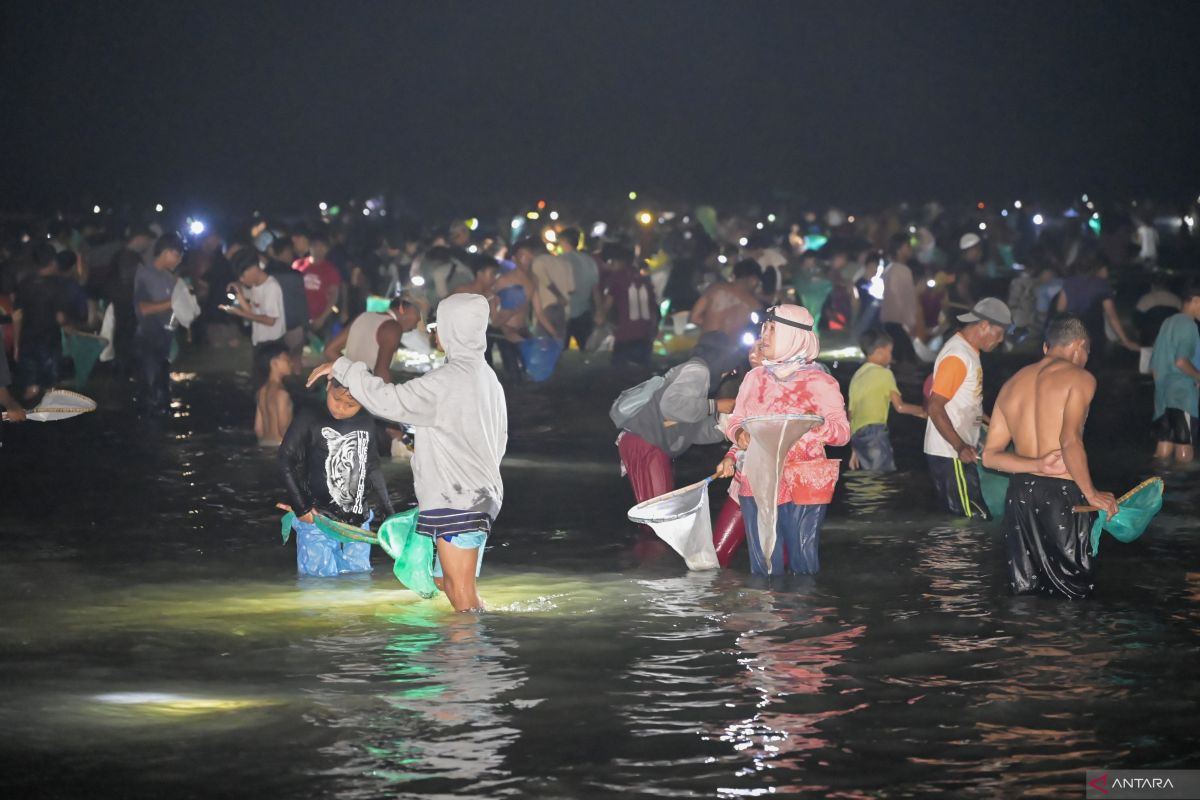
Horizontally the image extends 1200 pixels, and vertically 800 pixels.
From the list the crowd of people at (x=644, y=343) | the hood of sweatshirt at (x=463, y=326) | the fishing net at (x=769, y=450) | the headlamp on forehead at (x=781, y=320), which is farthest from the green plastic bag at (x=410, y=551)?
the headlamp on forehead at (x=781, y=320)

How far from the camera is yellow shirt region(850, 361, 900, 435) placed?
1401 cm

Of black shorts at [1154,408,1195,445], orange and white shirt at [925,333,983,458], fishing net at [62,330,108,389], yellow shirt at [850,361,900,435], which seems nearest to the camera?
orange and white shirt at [925,333,983,458]

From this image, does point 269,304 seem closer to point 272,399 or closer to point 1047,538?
point 272,399

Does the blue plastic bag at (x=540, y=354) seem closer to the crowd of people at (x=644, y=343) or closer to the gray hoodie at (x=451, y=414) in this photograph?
the crowd of people at (x=644, y=343)

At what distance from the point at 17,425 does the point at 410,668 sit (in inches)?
416

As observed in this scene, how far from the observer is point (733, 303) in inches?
667

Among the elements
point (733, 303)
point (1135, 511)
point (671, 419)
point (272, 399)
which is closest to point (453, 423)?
point (671, 419)

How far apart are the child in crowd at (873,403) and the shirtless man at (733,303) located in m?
2.37

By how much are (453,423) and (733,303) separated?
8.80 meters

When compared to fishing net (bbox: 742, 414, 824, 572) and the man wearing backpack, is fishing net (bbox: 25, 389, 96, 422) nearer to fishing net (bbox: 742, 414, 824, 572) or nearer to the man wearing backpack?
the man wearing backpack

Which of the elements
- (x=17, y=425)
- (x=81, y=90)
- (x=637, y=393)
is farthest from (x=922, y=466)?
(x=81, y=90)

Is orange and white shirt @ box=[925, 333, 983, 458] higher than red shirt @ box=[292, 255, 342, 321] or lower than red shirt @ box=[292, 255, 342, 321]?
lower

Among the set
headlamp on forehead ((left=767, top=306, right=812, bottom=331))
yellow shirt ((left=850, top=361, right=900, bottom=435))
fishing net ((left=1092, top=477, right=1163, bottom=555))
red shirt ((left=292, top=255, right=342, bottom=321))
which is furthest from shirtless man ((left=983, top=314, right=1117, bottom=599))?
red shirt ((left=292, top=255, right=342, bottom=321))

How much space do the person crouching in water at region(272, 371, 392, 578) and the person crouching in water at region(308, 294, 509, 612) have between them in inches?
47.2
